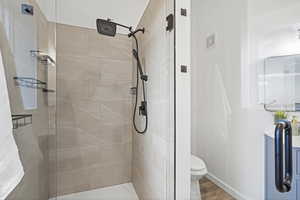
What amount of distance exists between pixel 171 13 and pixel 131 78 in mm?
1156

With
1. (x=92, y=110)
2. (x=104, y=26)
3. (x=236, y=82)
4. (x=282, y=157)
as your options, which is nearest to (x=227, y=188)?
(x=236, y=82)

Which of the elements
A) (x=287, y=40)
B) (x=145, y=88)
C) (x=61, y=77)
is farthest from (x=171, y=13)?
(x=61, y=77)

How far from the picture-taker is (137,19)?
208 centimetres

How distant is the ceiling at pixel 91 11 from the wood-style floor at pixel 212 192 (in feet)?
7.68

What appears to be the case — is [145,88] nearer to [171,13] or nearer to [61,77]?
[171,13]

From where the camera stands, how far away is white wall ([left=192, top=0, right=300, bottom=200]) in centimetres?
159

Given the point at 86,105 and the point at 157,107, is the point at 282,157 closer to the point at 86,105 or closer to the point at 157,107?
the point at 157,107

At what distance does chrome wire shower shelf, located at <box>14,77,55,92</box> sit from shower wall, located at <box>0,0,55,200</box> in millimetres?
36

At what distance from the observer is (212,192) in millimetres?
1925

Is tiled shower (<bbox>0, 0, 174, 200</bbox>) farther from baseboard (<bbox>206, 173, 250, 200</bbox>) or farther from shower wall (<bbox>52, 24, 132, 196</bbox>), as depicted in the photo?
baseboard (<bbox>206, 173, 250, 200</bbox>)

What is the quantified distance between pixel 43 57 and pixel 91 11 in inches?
34.1

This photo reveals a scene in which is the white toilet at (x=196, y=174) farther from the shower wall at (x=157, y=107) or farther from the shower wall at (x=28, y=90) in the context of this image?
the shower wall at (x=28, y=90)

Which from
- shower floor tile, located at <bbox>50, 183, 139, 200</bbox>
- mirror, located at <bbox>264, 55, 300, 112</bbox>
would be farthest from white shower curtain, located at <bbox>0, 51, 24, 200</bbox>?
mirror, located at <bbox>264, 55, 300, 112</bbox>

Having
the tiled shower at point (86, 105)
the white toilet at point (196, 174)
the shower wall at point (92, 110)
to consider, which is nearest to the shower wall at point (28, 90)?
the tiled shower at point (86, 105)
